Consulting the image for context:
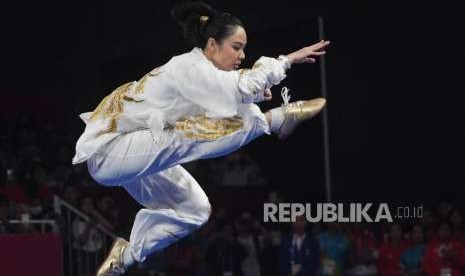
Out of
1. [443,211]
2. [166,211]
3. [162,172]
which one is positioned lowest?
[443,211]

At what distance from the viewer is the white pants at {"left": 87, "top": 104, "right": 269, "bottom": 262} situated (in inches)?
189

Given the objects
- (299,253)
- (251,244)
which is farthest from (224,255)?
(299,253)

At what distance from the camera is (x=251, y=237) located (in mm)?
7668

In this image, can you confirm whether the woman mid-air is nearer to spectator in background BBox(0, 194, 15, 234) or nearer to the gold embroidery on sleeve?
the gold embroidery on sleeve

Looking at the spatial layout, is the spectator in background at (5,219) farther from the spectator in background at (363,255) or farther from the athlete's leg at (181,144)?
the athlete's leg at (181,144)

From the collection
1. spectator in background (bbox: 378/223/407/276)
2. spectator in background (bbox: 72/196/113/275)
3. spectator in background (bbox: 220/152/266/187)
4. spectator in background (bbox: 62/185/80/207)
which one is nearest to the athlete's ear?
spectator in background (bbox: 378/223/407/276)

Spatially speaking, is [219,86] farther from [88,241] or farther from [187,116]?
[88,241]

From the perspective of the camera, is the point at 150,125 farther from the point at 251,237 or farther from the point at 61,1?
the point at 61,1

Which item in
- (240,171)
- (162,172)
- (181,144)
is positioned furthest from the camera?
(240,171)

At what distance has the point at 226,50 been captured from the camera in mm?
4848

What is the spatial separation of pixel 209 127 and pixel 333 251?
2.85m

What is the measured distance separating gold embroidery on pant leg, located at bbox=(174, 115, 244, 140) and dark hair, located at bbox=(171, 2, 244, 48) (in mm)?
363

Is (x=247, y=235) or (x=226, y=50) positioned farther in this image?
(x=247, y=235)

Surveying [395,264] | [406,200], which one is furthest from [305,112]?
[406,200]
